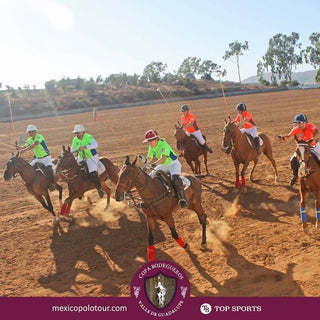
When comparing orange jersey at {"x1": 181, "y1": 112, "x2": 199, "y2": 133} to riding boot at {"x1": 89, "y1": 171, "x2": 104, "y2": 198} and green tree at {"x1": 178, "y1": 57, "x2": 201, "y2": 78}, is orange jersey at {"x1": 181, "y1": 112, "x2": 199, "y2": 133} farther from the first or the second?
green tree at {"x1": 178, "y1": 57, "x2": 201, "y2": 78}

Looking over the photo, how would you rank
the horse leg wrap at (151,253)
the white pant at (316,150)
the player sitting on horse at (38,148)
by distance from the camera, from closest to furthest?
1. the horse leg wrap at (151,253)
2. the white pant at (316,150)
3. the player sitting on horse at (38,148)

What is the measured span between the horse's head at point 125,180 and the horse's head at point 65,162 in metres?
4.21

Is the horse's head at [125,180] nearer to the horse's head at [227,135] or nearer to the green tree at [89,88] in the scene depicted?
the horse's head at [227,135]

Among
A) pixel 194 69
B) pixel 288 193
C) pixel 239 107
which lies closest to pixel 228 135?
pixel 239 107

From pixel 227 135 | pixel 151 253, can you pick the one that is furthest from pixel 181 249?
pixel 227 135

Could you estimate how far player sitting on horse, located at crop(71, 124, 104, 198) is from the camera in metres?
11.7

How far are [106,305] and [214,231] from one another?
4.51m

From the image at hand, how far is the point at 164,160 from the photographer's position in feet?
28.3

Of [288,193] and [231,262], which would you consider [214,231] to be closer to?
[231,262]

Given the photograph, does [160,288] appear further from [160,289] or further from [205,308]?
[205,308]

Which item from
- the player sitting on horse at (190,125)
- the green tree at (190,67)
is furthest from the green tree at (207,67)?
the player sitting on horse at (190,125)

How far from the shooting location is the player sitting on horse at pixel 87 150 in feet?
38.3

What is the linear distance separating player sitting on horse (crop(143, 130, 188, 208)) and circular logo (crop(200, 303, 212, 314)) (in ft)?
9.20

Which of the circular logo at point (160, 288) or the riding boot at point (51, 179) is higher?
the riding boot at point (51, 179)
